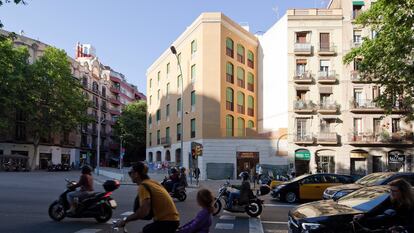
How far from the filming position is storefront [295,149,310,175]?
137ft

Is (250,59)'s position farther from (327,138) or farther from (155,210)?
(155,210)

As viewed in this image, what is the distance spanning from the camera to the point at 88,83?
3246 inches

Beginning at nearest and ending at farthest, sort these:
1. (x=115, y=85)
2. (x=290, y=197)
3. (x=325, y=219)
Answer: (x=325, y=219), (x=290, y=197), (x=115, y=85)

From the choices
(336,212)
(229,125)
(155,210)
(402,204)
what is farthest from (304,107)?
(155,210)

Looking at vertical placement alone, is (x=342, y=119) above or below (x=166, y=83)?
below

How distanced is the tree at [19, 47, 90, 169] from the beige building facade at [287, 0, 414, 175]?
34.1 meters

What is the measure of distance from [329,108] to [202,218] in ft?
125

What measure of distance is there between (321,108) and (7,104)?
37843 mm

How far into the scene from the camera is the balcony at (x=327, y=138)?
41062mm

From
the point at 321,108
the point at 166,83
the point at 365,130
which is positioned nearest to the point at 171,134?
the point at 166,83

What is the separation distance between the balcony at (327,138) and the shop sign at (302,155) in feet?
5.25

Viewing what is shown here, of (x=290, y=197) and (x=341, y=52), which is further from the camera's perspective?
(x=341, y=52)

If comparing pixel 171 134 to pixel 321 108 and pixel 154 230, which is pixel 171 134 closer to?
pixel 321 108

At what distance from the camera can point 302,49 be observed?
42531 millimetres
